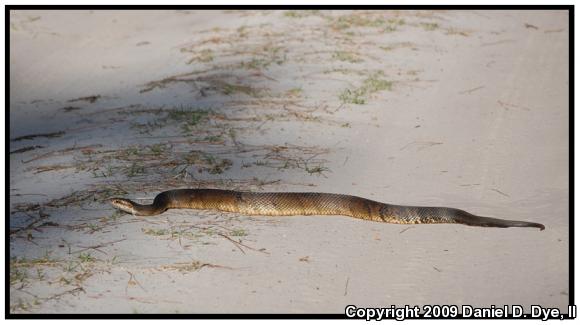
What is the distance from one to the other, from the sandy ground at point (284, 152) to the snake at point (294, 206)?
11cm

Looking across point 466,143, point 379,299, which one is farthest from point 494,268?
point 466,143

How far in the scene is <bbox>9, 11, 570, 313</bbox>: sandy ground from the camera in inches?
236

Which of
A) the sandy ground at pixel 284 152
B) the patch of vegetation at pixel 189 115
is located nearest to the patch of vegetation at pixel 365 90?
the sandy ground at pixel 284 152

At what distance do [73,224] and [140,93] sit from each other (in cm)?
471

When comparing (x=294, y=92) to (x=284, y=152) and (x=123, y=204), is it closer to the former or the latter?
(x=284, y=152)

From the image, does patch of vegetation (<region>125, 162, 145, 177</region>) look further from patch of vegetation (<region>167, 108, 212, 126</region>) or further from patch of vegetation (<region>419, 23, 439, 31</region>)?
patch of vegetation (<region>419, 23, 439, 31</region>)

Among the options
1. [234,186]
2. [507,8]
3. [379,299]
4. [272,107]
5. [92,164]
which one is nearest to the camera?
[379,299]

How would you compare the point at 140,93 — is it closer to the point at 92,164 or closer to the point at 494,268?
the point at 92,164

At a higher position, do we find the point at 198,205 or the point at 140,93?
the point at 140,93

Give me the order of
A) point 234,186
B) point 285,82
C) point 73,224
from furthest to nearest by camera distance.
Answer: point 285,82, point 234,186, point 73,224

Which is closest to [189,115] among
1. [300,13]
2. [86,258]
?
[86,258]

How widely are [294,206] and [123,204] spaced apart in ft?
4.70

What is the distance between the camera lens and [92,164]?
8688 mm

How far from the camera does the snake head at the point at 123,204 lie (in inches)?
288
